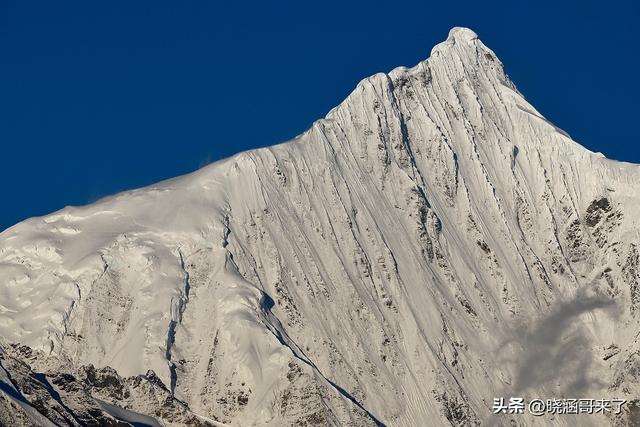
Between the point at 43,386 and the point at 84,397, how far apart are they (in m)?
9.01

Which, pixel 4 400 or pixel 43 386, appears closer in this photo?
pixel 4 400

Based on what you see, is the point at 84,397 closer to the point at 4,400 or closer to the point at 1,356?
the point at 1,356

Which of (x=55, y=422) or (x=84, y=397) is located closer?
(x=55, y=422)

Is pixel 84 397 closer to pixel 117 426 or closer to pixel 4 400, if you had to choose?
pixel 117 426

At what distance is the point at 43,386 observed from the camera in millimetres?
187625

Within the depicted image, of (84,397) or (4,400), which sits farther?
(84,397)

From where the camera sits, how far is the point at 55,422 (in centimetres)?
17850

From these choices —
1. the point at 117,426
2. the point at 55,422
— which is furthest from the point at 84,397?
the point at 55,422

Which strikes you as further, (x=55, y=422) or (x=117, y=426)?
(x=117, y=426)

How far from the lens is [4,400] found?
173m

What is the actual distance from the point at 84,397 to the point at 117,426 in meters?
4.53

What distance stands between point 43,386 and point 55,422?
9603mm

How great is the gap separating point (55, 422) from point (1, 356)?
1157cm

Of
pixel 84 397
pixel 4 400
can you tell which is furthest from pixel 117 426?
pixel 4 400
